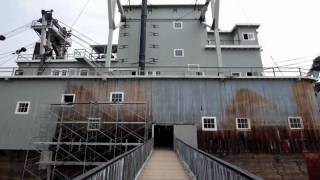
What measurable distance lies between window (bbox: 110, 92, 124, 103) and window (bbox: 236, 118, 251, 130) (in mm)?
9302

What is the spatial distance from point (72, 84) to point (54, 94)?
162 centimetres

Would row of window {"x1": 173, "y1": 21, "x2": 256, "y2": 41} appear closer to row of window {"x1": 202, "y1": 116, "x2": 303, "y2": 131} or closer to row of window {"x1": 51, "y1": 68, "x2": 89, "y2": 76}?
row of window {"x1": 51, "y1": 68, "x2": 89, "y2": 76}

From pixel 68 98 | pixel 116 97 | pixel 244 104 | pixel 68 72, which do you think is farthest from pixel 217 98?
pixel 68 72

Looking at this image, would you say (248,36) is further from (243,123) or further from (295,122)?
(243,123)

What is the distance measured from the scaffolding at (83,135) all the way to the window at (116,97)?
0.55m

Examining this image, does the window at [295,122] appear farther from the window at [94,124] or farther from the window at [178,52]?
the window at [94,124]

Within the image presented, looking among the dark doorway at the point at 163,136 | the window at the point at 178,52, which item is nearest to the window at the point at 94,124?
the dark doorway at the point at 163,136

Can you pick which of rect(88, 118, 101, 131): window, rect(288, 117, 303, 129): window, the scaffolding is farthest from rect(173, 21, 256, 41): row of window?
rect(88, 118, 101, 131): window

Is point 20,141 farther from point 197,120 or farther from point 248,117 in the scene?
point 248,117

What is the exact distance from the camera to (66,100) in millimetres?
19859

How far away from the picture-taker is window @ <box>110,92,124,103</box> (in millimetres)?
19547

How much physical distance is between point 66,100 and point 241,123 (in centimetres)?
1407

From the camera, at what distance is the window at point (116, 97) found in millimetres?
19547

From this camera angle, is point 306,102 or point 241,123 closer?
point 241,123
